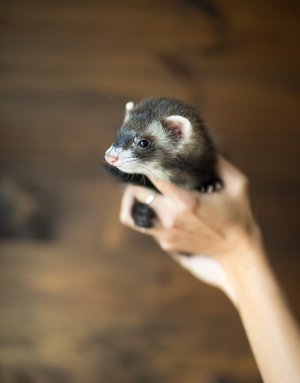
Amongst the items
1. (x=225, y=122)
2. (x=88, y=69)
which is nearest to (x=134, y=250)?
(x=225, y=122)

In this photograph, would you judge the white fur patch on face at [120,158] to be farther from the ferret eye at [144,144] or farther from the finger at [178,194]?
the finger at [178,194]

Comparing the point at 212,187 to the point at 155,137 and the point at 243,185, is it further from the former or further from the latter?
the point at 155,137

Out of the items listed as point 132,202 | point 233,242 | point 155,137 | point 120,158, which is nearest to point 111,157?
point 120,158

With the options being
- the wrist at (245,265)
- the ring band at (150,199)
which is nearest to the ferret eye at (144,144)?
the ring band at (150,199)

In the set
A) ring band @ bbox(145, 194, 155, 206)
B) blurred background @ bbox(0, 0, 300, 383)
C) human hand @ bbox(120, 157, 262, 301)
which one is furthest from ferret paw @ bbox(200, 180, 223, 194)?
blurred background @ bbox(0, 0, 300, 383)

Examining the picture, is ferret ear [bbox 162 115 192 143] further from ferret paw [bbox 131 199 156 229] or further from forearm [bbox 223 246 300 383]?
forearm [bbox 223 246 300 383]

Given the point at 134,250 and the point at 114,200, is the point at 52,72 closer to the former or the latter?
the point at 114,200
